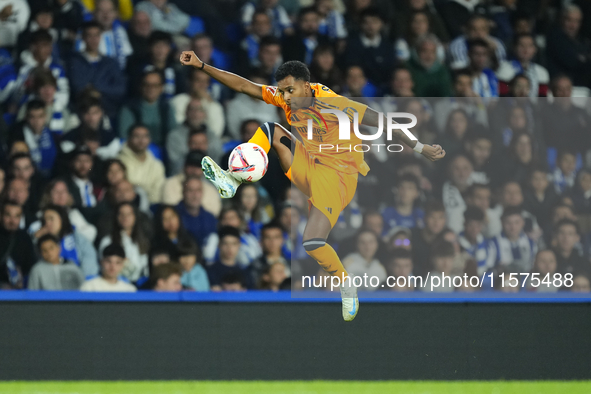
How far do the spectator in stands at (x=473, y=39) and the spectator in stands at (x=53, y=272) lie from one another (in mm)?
3581

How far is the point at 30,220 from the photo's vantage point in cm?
647

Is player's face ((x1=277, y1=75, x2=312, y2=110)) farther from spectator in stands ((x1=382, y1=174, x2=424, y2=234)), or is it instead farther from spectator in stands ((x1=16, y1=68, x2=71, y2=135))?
spectator in stands ((x1=16, y1=68, x2=71, y2=135))

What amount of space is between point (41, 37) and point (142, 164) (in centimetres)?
149

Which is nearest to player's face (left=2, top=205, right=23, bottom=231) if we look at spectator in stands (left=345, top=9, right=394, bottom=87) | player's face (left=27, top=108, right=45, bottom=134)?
player's face (left=27, top=108, right=45, bottom=134)

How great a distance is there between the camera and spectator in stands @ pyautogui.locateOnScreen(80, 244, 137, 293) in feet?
20.9

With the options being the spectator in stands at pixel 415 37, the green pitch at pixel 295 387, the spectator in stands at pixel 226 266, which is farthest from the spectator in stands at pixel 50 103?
the spectator in stands at pixel 415 37

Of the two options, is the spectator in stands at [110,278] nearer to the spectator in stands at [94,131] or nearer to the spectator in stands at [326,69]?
the spectator in stands at [94,131]

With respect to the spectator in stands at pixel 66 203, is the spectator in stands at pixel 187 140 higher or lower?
higher

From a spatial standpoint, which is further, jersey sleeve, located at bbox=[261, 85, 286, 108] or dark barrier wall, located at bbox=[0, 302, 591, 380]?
dark barrier wall, located at bbox=[0, 302, 591, 380]

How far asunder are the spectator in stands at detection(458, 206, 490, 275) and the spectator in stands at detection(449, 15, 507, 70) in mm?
2155

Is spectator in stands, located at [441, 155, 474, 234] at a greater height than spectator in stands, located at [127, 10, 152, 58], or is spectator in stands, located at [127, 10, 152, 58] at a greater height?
spectator in stands, located at [127, 10, 152, 58]

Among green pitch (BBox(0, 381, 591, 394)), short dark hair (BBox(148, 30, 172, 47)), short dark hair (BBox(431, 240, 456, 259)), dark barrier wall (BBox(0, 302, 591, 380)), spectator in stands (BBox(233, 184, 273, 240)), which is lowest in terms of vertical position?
green pitch (BBox(0, 381, 591, 394))

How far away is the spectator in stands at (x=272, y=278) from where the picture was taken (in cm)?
639

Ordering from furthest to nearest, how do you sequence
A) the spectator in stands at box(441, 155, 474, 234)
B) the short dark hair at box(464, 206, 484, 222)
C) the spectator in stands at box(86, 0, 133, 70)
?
the spectator in stands at box(86, 0, 133, 70), the short dark hair at box(464, 206, 484, 222), the spectator in stands at box(441, 155, 474, 234)
